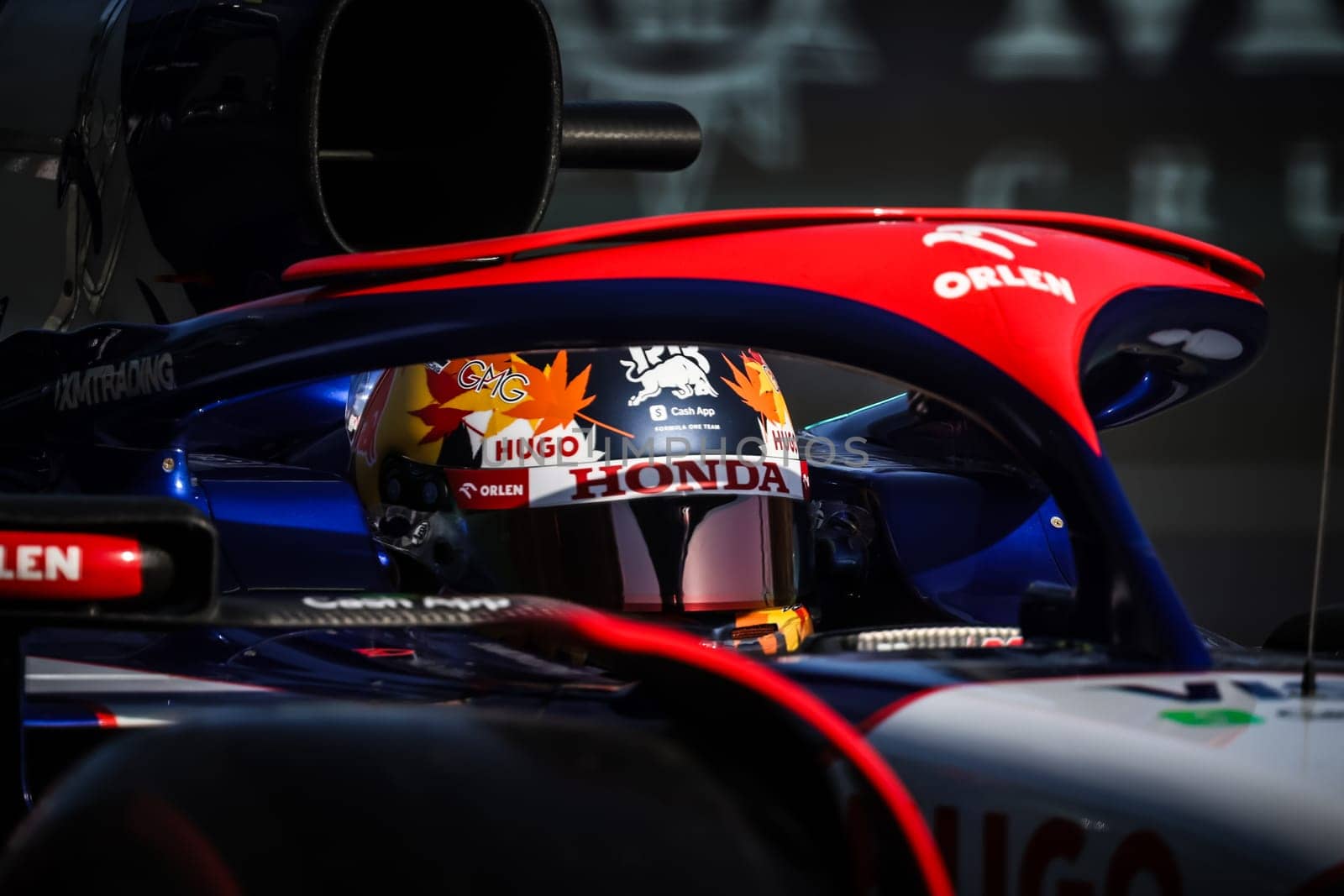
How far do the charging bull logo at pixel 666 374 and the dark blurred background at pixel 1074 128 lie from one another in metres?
3.67

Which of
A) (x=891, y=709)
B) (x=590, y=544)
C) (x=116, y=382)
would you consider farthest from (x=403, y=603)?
(x=590, y=544)

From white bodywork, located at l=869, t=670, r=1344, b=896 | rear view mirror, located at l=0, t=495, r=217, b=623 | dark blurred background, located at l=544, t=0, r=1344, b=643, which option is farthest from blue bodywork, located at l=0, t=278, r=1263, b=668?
dark blurred background, located at l=544, t=0, r=1344, b=643

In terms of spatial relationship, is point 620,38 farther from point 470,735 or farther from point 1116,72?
point 470,735

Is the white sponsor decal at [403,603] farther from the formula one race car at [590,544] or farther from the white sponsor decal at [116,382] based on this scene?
the white sponsor decal at [116,382]

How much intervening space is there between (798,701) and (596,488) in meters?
0.85

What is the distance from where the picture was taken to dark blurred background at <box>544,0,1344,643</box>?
208 inches

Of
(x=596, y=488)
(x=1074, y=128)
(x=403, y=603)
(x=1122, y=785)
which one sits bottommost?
(x=1122, y=785)

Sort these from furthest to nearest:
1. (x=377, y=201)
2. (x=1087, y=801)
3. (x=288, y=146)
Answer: (x=377, y=201), (x=288, y=146), (x=1087, y=801)

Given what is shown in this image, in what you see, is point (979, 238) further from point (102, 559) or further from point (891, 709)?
point (102, 559)

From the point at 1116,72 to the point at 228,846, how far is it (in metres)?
5.40

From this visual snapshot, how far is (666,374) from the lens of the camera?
159cm

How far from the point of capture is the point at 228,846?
0.57 m

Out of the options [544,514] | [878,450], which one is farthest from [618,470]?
[878,450]

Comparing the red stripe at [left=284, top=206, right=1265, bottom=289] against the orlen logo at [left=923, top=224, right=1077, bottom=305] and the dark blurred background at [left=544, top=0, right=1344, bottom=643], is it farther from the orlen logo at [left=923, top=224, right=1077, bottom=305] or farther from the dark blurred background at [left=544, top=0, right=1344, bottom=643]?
the dark blurred background at [left=544, top=0, right=1344, bottom=643]
